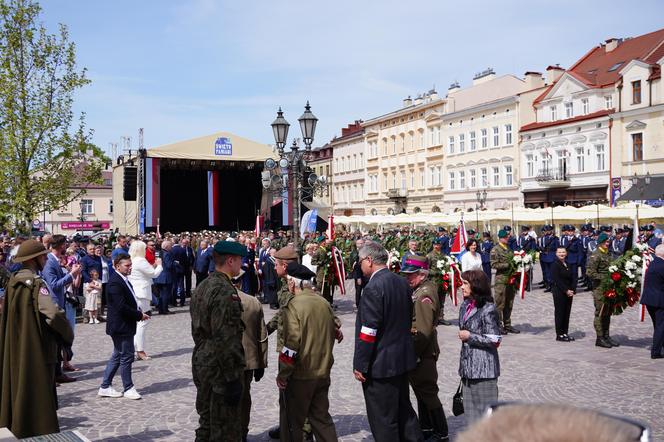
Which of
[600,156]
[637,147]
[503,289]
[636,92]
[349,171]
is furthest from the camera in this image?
[349,171]

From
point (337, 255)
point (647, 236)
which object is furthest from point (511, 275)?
point (647, 236)

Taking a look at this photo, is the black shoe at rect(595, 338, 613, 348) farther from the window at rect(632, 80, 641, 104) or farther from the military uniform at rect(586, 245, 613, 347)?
the window at rect(632, 80, 641, 104)

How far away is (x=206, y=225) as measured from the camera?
42.7 metres

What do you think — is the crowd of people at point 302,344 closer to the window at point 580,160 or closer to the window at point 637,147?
the window at point 637,147

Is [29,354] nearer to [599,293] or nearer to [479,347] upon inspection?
[479,347]

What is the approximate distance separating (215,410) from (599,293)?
8.56 m

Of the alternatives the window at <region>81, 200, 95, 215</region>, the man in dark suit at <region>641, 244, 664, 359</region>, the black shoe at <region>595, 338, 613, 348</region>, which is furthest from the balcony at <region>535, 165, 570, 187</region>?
the window at <region>81, 200, 95, 215</region>

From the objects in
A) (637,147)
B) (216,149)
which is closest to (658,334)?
(216,149)

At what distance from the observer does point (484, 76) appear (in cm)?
5588

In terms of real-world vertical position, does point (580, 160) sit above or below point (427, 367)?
above

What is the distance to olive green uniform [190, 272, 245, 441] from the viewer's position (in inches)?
197

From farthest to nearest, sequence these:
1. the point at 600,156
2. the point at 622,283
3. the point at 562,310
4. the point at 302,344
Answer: the point at 600,156 → the point at 562,310 → the point at 622,283 → the point at 302,344

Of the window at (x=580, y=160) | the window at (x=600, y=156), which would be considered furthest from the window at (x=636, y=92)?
the window at (x=580, y=160)

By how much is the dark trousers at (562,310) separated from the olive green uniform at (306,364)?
7598 mm
